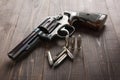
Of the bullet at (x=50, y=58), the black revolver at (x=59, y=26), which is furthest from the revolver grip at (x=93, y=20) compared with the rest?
the bullet at (x=50, y=58)

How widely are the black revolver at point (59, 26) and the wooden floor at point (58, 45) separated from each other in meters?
0.04

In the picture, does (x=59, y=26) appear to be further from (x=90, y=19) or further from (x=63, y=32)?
(x=90, y=19)

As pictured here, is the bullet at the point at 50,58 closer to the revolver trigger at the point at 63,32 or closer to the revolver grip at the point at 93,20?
the revolver trigger at the point at 63,32

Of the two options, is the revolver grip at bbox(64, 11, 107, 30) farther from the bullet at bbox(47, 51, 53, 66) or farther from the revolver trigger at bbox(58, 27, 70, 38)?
the bullet at bbox(47, 51, 53, 66)

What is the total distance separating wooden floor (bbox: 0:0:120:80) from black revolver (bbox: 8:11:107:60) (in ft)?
0.14

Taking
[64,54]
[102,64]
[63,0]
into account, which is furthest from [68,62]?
[63,0]

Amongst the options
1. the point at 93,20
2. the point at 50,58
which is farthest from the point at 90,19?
the point at 50,58

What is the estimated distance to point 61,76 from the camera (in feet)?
2.67

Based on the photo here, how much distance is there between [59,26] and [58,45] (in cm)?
12

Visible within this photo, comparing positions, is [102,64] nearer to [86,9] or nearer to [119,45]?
[119,45]

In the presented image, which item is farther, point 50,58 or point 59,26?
point 59,26

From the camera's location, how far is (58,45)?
960mm

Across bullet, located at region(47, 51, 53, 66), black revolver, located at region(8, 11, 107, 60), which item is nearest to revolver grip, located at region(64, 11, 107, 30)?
black revolver, located at region(8, 11, 107, 60)

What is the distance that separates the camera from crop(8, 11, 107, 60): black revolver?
0.93 metres
